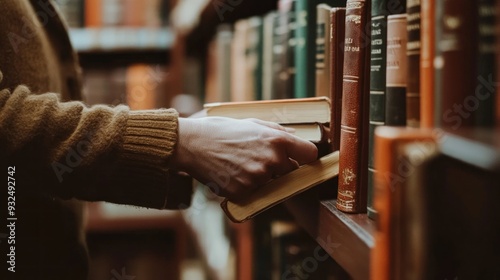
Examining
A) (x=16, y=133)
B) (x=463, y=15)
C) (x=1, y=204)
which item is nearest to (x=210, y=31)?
(x=1, y=204)

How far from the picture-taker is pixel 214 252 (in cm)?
179

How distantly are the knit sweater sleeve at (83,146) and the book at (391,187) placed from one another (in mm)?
289

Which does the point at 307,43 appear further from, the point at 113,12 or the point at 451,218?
the point at 113,12

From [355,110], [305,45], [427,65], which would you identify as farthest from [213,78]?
[427,65]

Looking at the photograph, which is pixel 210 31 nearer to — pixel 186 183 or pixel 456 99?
pixel 186 183

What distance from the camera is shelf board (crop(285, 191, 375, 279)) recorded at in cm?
51

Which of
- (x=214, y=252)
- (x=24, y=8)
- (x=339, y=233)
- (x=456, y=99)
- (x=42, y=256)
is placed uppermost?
(x=24, y=8)

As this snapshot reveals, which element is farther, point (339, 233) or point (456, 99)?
point (339, 233)

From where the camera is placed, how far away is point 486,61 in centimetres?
41

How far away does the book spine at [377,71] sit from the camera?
0.56 metres

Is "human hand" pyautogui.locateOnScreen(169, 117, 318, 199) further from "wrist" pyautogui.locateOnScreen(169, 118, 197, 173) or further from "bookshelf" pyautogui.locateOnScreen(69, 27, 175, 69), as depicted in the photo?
"bookshelf" pyautogui.locateOnScreen(69, 27, 175, 69)

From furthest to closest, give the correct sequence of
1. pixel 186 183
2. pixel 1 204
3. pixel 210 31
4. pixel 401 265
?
pixel 210 31
pixel 186 183
pixel 1 204
pixel 401 265

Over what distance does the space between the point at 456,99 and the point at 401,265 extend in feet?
0.41

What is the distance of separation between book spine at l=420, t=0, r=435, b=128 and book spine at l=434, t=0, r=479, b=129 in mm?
21
